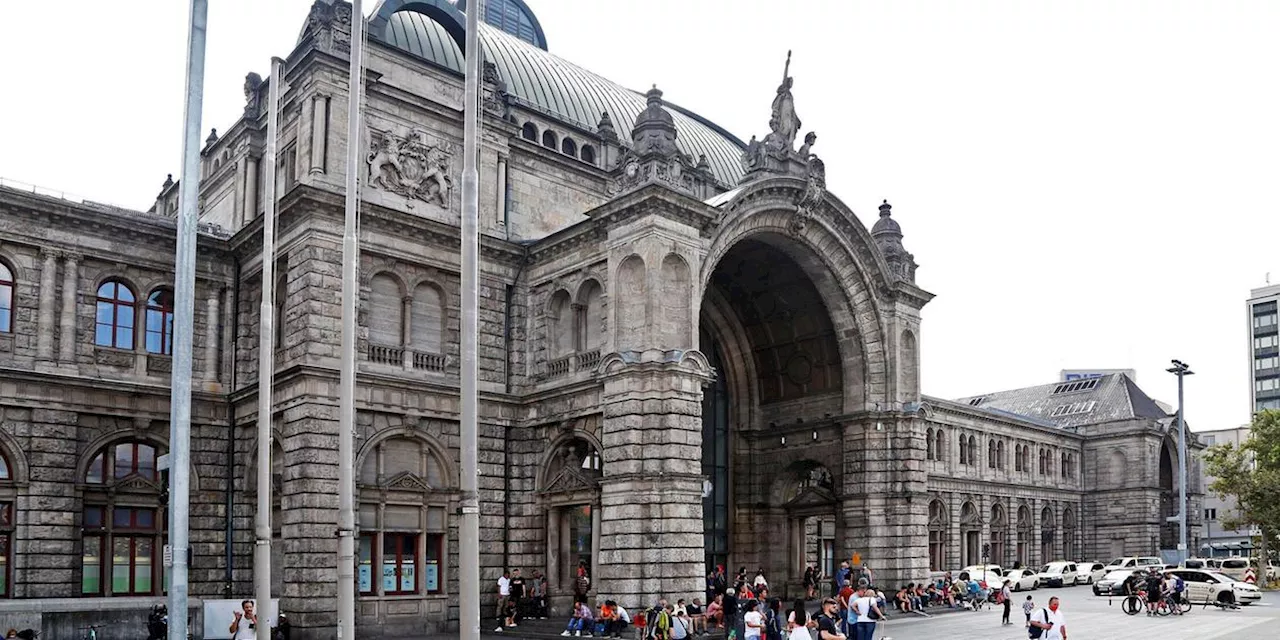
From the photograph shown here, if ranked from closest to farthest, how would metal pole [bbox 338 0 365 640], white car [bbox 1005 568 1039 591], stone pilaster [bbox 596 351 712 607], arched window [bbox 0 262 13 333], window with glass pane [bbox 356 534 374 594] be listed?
1. metal pole [bbox 338 0 365 640]
2. stone pilaster [bbox 596 351 712 607]
3. arched window [bbox 0 262 13 333]
4. window with glass pane [bbox 356 534 374 594]
5. white car [bbox 1005 568 1039 591]

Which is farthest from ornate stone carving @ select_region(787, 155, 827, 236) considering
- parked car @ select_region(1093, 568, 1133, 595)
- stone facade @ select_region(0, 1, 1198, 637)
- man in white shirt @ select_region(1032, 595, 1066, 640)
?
parked car @ select_region(1093, 568, 1133, 595)

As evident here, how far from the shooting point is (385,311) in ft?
112

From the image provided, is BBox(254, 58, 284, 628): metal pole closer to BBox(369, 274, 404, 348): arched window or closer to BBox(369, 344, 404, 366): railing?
BBox(369, 274, 404, 348): arched window

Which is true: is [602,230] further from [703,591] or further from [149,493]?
[149,493]

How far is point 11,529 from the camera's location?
30.9m

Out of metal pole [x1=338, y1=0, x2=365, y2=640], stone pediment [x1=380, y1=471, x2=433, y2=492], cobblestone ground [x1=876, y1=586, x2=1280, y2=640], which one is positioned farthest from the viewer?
stone pediment [x1=380, y1=471, x2=433, y2=492]

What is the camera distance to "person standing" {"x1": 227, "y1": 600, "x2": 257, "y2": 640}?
22344 mm

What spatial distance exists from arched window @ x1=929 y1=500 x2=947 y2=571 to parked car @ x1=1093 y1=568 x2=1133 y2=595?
458 inches

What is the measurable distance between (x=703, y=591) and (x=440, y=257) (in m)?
12.5

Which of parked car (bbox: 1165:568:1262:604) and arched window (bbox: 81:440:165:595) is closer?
arched window (bbox: 81:440:165:595)

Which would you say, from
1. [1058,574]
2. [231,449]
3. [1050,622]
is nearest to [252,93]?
[231,449]

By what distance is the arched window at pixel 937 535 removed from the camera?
65.1m

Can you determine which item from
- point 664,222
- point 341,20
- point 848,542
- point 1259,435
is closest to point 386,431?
point 664,222

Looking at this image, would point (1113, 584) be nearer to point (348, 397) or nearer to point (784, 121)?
point (784, 121)
